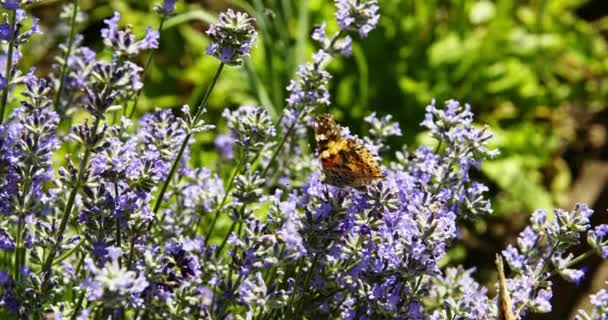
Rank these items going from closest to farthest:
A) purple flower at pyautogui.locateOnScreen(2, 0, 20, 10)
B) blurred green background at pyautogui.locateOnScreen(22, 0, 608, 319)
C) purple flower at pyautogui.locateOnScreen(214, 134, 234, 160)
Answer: purple flower at pyautogui.locateOnScreen(2, 0, 20, 10), purple flower at pyautogui.locateOnScreen(214, 134, 234, 160), blurred green background at pyautogui.locateOnScreen(22, 0, 608, 319)

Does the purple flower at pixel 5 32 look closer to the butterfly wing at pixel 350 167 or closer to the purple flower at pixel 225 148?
the butterfly wing at pixel 350 167

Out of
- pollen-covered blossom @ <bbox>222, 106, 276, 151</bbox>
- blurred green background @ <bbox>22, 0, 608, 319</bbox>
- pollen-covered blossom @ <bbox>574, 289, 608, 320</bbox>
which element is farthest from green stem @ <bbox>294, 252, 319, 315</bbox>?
blurred green background @ <bbox>22, 0, 608, 319</bbox>

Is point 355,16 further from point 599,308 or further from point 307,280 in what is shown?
point 599,308

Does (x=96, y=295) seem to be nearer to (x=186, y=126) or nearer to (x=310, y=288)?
(x=186, y=126)

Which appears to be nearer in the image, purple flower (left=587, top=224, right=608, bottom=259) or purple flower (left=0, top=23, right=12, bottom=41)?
purple flower (left=0, top=23, right=12, bottom=41)

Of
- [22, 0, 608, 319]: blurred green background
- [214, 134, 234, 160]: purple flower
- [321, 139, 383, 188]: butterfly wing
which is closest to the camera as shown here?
[321, 139, 383, 188]: butterfly wing

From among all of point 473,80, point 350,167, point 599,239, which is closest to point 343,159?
point 350,167

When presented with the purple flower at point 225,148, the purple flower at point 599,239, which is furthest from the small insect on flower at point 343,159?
the purple flower at point 225,148

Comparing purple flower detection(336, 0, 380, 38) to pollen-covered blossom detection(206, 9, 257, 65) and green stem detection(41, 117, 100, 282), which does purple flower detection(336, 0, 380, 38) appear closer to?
pollen-covered blossom detection(206, 9, 257, 65)
